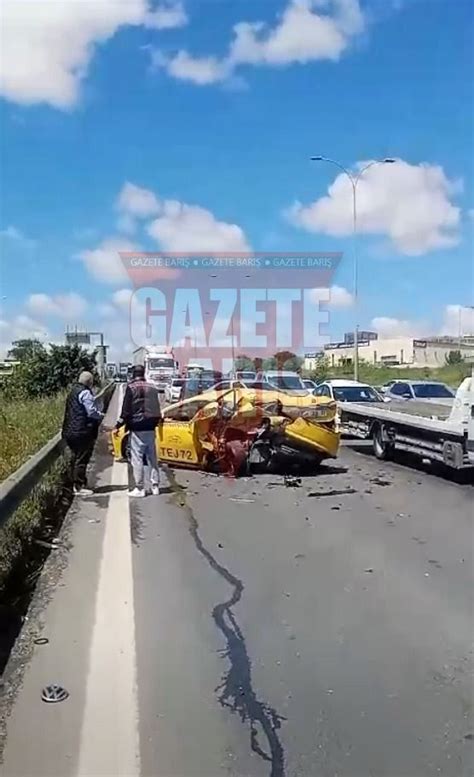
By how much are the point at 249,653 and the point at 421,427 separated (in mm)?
10359

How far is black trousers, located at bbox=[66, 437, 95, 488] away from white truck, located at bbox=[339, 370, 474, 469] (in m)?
5.83

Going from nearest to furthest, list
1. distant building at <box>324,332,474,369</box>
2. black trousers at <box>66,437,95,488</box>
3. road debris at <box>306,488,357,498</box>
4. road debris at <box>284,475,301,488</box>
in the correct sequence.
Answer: black trousers at <box>66,437,95,488</box>, road debris at <box>306,488,357,498</box>, road debris at <box>284,475,301,488</box>, distant building at <box>324,332,474,369</box>

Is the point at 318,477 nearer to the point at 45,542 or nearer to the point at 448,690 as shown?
the point at 45,542

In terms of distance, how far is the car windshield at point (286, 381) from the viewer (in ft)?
103

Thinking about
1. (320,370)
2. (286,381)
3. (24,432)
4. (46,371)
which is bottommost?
(24,432)

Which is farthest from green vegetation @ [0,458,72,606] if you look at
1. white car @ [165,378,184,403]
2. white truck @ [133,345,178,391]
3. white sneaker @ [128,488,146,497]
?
white truck @ [133,345,178,391]

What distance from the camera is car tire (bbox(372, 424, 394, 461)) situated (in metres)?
17.6

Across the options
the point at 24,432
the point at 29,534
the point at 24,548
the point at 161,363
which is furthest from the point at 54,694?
the point at 161,363

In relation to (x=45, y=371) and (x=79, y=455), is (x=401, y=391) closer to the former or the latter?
(x=79, y=455)

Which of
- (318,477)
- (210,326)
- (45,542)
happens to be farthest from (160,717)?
(210,326)

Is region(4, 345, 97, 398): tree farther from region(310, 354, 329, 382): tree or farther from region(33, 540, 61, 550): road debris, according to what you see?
region(33, 540, 61, 550): road debris

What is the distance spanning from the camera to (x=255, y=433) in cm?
1455

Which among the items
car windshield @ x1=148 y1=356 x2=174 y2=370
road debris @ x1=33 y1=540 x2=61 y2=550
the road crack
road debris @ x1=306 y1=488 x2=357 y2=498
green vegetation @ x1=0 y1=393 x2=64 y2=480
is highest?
car windshield @ x1=148 y1=356 x2=174 y2=370

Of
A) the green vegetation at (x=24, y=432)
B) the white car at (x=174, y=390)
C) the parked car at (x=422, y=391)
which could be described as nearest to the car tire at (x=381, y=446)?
the parked car at (x=422, y=391)
